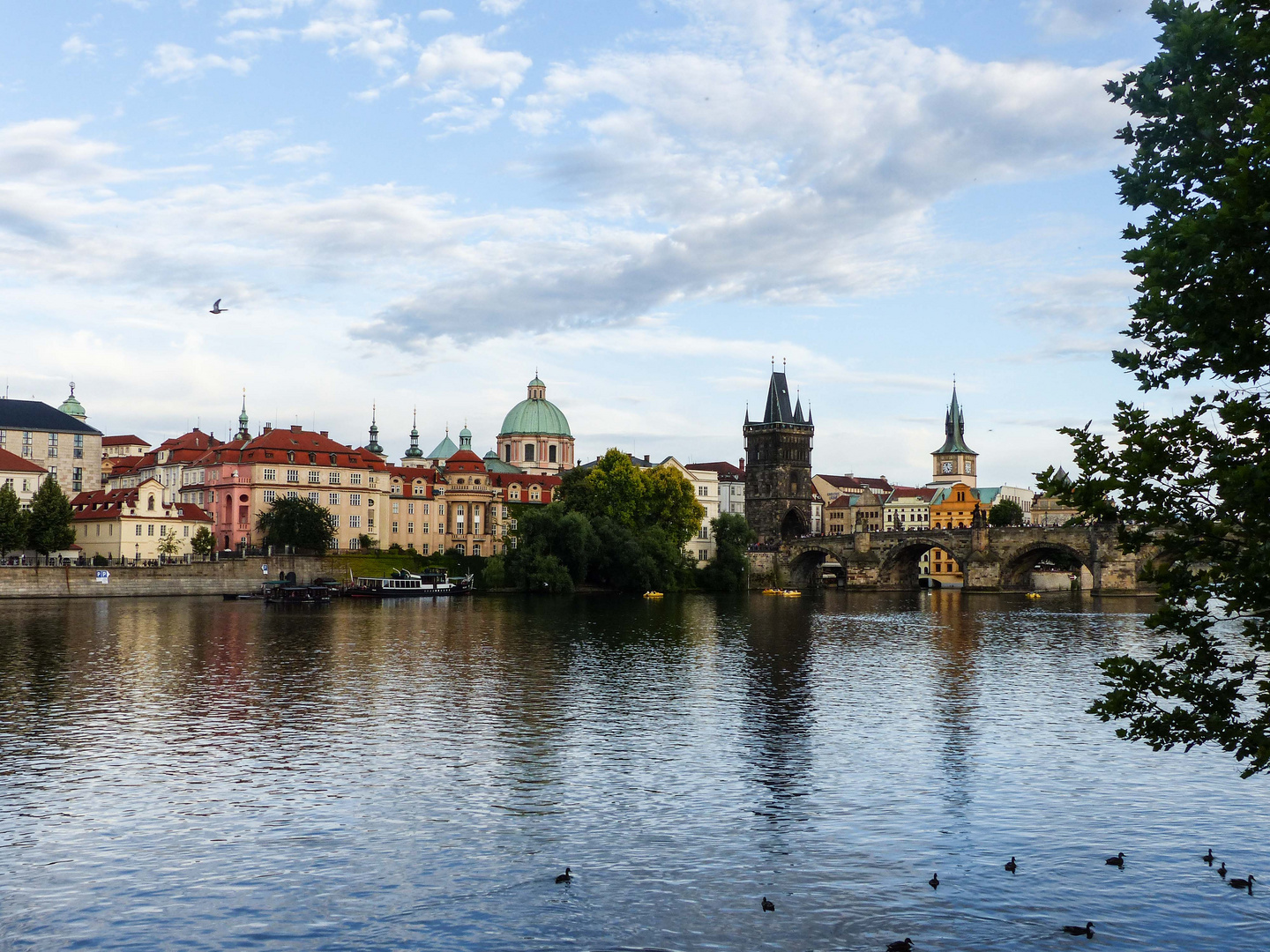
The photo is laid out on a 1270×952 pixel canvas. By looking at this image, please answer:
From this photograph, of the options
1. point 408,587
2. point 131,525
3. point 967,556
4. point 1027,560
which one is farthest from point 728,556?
point 131,525

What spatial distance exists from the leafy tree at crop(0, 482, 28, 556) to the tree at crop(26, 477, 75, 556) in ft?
4.65

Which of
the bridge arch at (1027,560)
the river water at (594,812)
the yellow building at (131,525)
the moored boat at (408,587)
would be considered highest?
the yellow building at (131,525)

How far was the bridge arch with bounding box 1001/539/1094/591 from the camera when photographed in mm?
134250

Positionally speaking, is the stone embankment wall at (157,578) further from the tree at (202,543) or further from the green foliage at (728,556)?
the green foliage at (728,556)

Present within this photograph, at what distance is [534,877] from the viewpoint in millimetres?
21891

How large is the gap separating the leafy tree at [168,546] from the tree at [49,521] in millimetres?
12320

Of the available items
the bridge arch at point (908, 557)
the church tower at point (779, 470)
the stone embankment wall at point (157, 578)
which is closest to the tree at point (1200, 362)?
the stone embankment wall at point (157, 578)

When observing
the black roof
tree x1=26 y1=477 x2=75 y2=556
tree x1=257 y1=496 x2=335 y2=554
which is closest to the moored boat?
tree x1=257 y1=496 x2=335 y2=554

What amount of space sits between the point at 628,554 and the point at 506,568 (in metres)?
11.7

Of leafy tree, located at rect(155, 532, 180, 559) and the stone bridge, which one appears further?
the stone bridge

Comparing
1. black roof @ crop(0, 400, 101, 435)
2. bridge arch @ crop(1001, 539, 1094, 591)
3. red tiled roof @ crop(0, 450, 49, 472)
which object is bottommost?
bridge arch @ crop(1001, 539, 1094, 591)

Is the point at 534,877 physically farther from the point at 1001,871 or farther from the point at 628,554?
the point at 628,554

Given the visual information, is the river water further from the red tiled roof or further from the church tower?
the church tower

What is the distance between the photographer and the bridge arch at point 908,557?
483 feet
